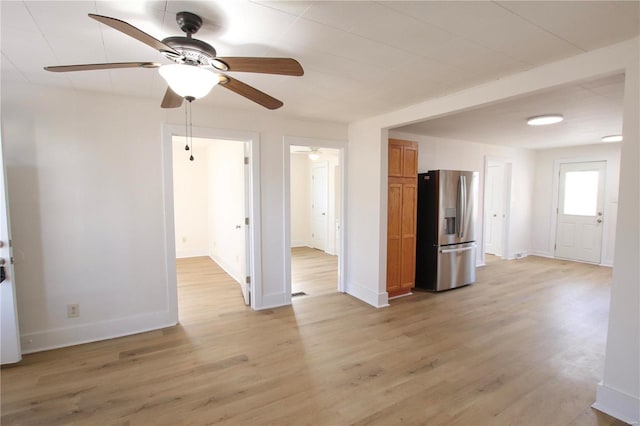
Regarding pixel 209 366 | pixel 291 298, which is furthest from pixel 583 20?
pixel 291 298

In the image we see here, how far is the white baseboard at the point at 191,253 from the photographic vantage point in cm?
670

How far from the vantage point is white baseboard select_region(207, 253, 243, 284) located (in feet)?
16.0

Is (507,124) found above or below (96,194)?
above

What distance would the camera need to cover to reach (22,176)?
2719mm

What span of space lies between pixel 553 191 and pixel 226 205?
6.83 meters

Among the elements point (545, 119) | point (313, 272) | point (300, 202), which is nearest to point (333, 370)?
point (313, 272)

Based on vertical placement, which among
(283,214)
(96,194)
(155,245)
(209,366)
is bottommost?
(209,366)

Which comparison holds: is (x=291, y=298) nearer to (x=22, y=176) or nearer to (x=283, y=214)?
(x=283, y=214)

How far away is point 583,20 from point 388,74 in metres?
1.18

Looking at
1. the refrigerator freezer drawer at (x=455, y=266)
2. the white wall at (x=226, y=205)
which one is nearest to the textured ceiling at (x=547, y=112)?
the refrigerator freezer drawer at (x=455, y=266)

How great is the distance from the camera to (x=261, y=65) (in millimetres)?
1631

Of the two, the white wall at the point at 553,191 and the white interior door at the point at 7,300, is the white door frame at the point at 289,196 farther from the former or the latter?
the white wall at the point at 553,191

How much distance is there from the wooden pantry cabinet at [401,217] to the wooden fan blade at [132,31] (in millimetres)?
3065

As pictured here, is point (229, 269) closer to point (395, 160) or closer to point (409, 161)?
point (395, 160)
